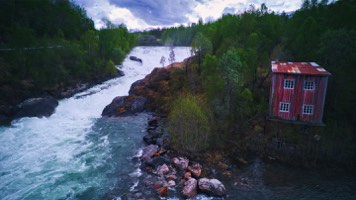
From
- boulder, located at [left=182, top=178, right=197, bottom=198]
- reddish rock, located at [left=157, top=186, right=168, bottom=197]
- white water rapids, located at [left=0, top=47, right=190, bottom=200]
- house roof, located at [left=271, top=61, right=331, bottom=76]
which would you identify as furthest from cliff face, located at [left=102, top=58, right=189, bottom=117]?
reddish rock, located at [left=157, top=186, right=168, bottom=197]

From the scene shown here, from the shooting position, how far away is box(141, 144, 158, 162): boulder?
66.5 ft

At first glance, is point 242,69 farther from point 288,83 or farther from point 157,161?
point 157,161

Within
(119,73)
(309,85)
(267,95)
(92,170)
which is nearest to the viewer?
(92,170)

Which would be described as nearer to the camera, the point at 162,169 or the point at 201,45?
the point at 162,169

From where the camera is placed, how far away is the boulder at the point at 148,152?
66.5 feet

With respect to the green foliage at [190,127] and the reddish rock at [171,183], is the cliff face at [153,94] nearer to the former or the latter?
the green foliage at [190,127]

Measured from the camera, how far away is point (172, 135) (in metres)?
22.5

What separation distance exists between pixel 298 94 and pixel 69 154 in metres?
21.1

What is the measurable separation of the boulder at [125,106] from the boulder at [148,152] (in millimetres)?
10854

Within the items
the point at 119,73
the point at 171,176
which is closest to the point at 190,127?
the point at 171,176

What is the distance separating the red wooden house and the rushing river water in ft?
19.5

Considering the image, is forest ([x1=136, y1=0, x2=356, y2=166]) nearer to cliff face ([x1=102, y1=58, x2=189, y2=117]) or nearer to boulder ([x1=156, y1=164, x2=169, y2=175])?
boulder ([x1=156, y1=164, x2=169, y2=175])

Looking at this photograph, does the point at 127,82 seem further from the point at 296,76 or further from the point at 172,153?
the point at 296,76

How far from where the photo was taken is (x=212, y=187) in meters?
16.2
